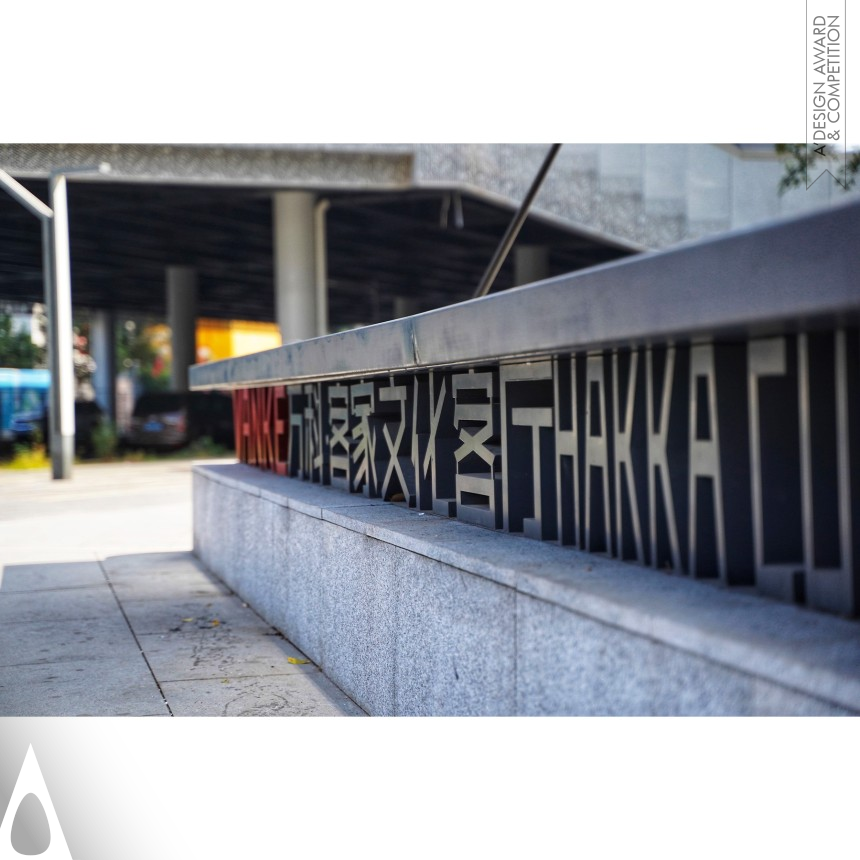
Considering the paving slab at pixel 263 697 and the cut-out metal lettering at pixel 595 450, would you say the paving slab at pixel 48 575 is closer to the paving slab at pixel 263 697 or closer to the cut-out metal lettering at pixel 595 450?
the paving slab at pixel 263 697

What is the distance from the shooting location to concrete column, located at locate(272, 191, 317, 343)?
25078 millimetres

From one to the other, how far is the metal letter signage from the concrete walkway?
4.48 feet

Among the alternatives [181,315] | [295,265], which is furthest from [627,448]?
[181,315]

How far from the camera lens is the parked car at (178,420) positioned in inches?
1171

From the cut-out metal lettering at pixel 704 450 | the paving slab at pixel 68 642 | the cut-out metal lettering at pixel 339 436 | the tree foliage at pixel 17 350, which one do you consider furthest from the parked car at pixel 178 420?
the cut-out metal lettering at pixel 704 450

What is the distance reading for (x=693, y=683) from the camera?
2521mm

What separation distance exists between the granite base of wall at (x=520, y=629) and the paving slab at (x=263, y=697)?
101mm

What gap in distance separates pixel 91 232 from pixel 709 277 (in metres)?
32.0

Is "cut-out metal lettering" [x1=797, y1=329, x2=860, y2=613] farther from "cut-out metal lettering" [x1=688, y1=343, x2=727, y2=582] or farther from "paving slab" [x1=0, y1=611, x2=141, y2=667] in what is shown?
"paving slab" [x1=0, y1=611, x2=141, y2=667]
